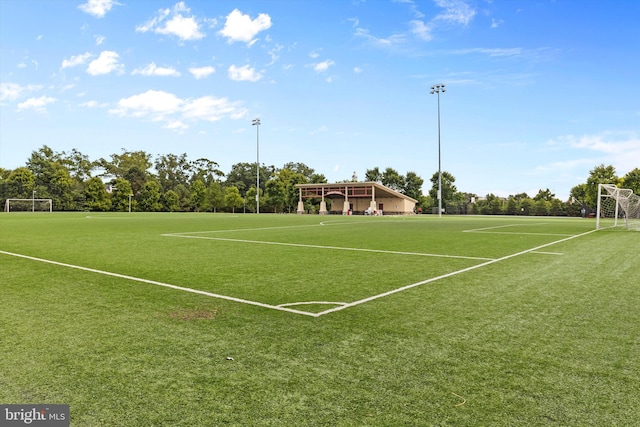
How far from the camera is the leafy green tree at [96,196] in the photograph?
73625mm

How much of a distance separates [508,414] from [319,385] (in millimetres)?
1174

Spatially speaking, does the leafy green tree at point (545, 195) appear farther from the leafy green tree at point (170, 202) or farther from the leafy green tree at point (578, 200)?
the leafy green tree at point (170, 202)

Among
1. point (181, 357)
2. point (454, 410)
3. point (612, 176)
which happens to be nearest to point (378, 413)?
point (454, 410)

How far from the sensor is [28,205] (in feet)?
229

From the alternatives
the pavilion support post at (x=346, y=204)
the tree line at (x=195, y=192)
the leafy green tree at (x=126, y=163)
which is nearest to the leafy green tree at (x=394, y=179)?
the tree line at (x=195, y=192)

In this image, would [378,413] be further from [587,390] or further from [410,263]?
[410,263]

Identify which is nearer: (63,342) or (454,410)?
(454,410)

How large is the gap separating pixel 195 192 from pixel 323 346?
82.9 m

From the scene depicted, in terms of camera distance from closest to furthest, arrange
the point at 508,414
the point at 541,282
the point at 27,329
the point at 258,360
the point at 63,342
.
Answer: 1. the point at 508,414
2. the point at 258,360
3. the point at 63,342
4. the point at 27,329
5. the point at 541,282

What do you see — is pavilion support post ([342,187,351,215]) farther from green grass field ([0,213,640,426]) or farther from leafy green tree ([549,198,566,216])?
green grass field ([0,213,640,426])

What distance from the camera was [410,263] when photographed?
926 cm

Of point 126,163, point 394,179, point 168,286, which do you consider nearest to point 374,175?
point 394,179

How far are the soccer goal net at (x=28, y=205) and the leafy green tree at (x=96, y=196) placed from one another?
213 inches

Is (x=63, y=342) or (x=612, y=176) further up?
(x=612, y=176)
